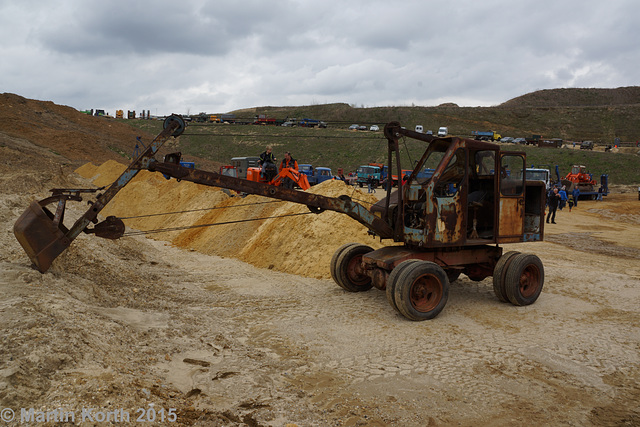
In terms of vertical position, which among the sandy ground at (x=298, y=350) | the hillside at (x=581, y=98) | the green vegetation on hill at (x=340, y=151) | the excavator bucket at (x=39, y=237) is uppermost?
the hillside at (x=581, y=98)

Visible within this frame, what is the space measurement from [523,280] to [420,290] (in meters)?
2.48

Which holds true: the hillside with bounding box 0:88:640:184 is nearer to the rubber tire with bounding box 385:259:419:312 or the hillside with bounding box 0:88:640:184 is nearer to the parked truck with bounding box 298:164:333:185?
the parked truck with bounding box 298:164:333:185

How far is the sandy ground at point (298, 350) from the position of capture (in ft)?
16.1

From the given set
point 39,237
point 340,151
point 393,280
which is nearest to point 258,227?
point 393,280

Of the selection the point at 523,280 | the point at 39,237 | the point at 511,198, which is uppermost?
the point at 511,198

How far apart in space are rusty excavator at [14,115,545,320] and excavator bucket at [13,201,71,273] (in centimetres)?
1

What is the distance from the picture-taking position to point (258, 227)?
632 inches

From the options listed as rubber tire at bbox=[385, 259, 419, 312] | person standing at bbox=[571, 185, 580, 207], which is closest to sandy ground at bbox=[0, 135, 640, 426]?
rubber tire at bbox=[385, 259, 419, 312]

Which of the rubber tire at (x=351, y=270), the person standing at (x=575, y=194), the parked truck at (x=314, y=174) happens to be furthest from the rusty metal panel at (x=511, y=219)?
the person standing at (x=575, y=194)

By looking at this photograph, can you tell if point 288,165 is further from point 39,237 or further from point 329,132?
point 329,132

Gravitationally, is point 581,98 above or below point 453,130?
above

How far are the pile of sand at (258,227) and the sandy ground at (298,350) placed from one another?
4.84 ft

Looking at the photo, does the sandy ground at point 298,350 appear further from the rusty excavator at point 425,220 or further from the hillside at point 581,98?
the hillside at point 581,98

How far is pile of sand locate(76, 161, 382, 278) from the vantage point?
12.7 meters
